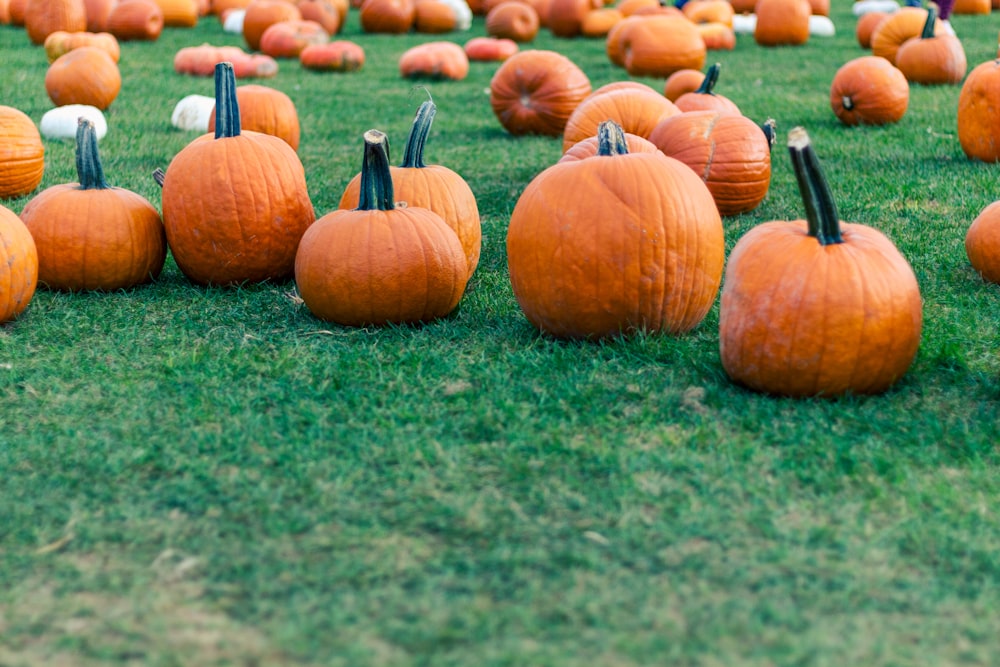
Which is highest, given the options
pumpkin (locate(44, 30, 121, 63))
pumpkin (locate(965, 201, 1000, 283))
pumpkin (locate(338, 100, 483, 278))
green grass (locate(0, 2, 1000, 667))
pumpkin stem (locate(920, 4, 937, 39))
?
pumpkin stem (locate(920, 4, 937, 39))

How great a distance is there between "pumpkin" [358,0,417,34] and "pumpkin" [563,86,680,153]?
9.37m

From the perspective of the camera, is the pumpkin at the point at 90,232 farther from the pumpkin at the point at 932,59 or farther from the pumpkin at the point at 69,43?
the pumpkin at the point at 932,59

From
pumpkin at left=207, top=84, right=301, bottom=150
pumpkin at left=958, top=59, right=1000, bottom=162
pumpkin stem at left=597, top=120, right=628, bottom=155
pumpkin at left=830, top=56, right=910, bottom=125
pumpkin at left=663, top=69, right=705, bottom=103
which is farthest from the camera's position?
pumpkin at left=663, top=69, right=705, bottom=103

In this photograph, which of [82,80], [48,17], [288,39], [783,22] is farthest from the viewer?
[783,22]

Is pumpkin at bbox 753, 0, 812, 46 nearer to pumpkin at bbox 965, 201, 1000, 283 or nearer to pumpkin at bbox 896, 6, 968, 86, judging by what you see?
pumpkin at bbox 896, 6, 968, 86

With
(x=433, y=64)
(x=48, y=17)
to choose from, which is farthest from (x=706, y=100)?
(x=48, y=17)

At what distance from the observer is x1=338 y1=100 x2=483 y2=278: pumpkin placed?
14.9 feet

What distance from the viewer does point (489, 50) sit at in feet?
41.7

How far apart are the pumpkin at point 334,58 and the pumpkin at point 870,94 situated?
18.4ft

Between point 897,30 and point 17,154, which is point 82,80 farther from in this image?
point 897,30

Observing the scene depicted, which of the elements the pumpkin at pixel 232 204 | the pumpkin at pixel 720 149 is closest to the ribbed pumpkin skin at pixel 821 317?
the pumpkin at pixel 232 204

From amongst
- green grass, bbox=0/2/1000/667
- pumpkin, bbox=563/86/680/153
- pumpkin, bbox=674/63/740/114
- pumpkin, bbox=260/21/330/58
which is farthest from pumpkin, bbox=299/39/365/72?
green grass, bbox=0/2/1000/667

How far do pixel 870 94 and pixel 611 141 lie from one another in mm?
4624

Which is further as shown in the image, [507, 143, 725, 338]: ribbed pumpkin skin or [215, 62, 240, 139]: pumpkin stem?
[215, 62, 240, 139]: pumpkin stem
